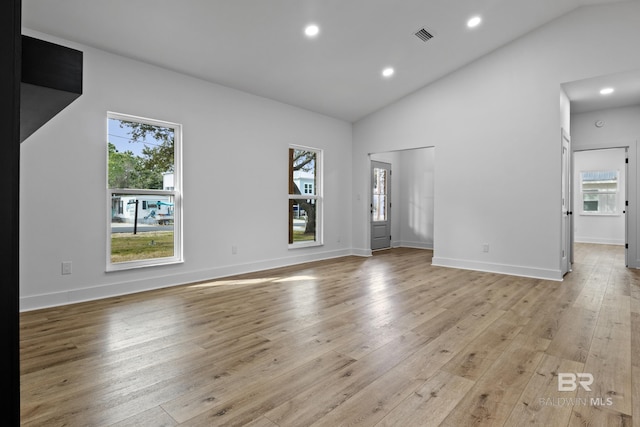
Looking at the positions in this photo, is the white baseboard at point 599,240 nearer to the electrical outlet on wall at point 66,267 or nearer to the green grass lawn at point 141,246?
the green grass lawn at point 141,246

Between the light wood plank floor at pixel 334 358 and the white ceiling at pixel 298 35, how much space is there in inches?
112

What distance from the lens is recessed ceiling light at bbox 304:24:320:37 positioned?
163 inches

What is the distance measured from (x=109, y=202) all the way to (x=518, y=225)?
555 cm

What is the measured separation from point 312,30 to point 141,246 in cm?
340

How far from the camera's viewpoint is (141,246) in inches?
171

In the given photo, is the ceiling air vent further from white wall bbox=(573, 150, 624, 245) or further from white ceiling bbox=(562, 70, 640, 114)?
white wall bbox=(573, 150, 624, 245)

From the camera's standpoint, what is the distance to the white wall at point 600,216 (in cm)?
944

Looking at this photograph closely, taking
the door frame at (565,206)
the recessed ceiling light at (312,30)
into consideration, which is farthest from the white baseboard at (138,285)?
the door frame at (565,206)

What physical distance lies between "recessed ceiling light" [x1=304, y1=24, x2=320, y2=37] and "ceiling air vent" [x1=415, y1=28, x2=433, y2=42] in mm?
1403

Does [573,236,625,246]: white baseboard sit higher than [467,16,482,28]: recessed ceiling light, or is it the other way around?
[467,16,482,28]: recessed ceiling light

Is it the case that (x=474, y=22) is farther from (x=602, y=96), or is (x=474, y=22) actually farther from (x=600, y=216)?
(x=600, y=216)

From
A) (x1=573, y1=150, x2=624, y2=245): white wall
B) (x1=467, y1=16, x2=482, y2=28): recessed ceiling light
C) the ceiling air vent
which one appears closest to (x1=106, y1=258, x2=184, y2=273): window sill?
the ceiling air vent

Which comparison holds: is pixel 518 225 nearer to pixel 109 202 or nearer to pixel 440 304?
pixel 440 304

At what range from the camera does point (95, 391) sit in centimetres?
195
